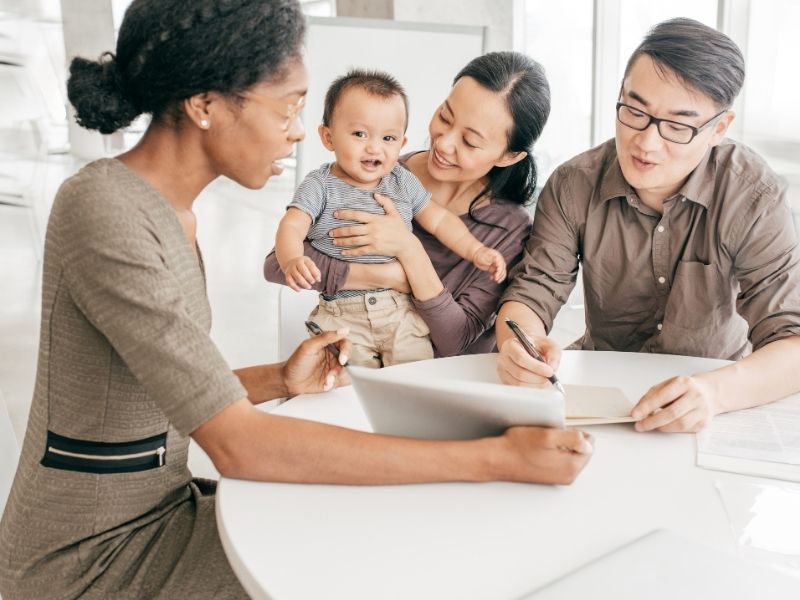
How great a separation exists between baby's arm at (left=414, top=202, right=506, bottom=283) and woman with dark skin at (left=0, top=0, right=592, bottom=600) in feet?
2.54

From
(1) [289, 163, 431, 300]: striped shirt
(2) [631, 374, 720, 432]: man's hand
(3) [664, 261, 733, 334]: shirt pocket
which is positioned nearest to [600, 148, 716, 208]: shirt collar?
(3) [664, 261, 733, 334]: shirt pocket

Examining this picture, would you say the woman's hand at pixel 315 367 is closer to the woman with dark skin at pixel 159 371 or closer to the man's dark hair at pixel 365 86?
the woman with dark skin at pixel 159 371

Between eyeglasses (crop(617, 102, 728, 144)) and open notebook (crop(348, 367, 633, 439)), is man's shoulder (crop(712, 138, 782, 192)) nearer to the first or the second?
eyeglasses (crop(617, 102, 728, 144))

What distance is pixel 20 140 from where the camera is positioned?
8172 millimetres

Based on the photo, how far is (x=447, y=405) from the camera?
1134 millimetres

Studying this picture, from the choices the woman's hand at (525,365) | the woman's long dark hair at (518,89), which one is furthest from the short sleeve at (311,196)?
the woman's hand at (525,365)

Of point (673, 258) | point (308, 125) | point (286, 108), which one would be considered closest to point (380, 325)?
point (673, 258)

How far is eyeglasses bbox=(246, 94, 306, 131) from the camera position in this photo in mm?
1265

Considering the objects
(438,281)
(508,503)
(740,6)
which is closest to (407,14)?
(740,6)

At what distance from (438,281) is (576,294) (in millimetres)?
3074

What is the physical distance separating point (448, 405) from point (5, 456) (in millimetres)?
837

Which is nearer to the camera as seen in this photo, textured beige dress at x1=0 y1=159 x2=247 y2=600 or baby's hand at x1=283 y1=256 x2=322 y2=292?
textured beige dress at x1=0 y1=159 x2=247 y2=600

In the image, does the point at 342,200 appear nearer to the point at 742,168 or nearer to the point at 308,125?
the point at 742,168

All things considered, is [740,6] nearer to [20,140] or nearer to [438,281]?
[438,281]
